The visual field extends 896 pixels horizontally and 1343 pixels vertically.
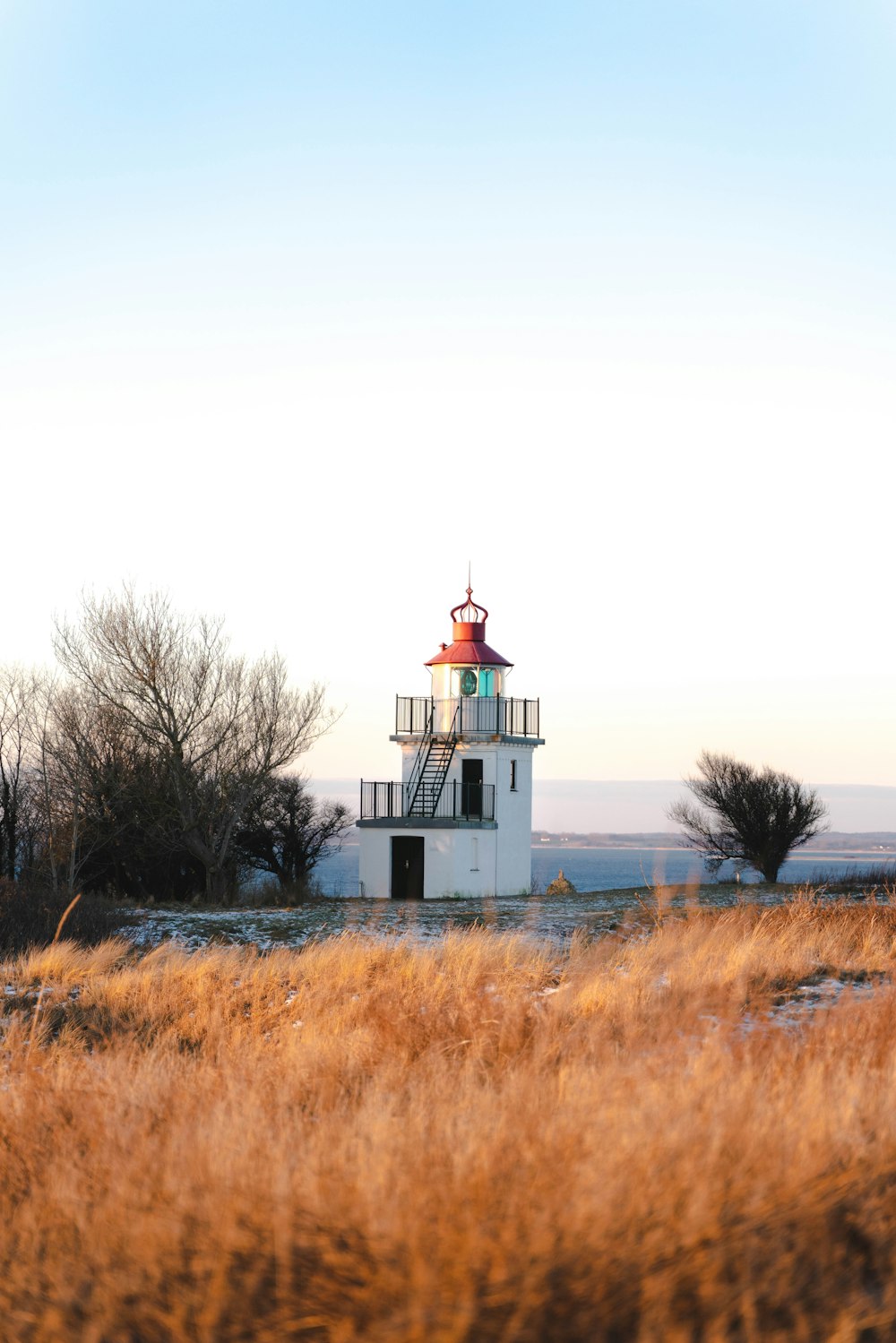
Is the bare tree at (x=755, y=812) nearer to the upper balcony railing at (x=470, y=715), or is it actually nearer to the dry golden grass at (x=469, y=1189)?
the upper balcony railing at (x=470, y=715)

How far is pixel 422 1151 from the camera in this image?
13.9 feet

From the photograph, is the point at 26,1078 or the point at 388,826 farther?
the point at 388,826

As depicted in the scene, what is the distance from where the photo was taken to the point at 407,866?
33.5 metres

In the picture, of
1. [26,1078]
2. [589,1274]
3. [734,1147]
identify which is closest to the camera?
[589,1274]

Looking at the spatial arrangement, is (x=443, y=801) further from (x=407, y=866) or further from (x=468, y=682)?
(x=468, y=682)

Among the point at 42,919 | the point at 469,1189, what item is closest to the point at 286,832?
the point at 42,919

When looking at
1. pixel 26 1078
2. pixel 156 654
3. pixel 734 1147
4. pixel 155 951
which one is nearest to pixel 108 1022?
pixel 26 1078

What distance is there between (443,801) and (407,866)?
2.21m

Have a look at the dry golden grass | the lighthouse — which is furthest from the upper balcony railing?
the dry golden grass

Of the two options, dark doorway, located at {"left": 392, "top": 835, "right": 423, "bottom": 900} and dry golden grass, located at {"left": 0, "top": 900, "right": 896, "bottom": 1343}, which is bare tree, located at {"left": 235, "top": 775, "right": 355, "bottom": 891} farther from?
dry golden grass, located at {"left": 0, "top": 900, "right": 896, "bottom": 1343}

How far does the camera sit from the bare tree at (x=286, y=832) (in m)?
38.1

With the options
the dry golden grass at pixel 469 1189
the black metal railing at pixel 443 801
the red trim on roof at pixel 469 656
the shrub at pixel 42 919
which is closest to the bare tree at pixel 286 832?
the black metal railing at pixel 443 801

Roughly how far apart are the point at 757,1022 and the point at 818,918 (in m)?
6.30

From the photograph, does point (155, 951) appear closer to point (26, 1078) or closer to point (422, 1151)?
point (26, 1078)
